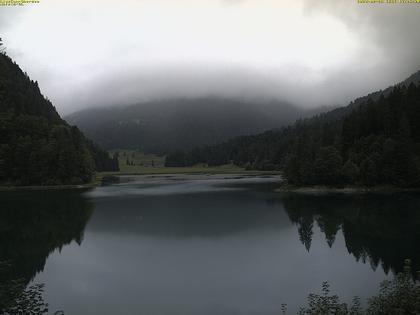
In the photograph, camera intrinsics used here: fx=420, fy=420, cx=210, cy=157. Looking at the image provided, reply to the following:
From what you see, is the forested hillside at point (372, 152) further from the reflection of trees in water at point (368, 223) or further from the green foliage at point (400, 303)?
the green foliage at point (400, 303)

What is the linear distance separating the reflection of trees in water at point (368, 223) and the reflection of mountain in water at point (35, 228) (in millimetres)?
32568

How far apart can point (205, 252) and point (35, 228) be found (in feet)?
113

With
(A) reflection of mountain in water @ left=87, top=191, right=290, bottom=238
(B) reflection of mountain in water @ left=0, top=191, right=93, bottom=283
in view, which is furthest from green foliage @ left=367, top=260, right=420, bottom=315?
(A) reflection of mountain in water @ left=87, top=191, right=290, bottom=238

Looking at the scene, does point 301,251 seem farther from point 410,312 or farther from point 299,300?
point 410,312

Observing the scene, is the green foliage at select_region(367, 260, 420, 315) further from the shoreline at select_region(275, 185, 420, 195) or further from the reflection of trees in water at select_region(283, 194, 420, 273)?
the shoreline at select_region(275, 185, 420, 195)

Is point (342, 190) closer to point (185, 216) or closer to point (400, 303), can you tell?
point (185, 216)

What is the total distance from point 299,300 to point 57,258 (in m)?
29.3

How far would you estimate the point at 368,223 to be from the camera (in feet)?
218

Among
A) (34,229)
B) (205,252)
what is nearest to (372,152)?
(205,252)

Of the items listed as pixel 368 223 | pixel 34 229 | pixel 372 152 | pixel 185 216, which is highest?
pixel 372 152

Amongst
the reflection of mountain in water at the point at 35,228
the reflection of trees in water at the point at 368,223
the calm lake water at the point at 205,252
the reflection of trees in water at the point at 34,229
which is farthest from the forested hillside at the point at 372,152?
the reflection of mountain in water at the point at 35,228

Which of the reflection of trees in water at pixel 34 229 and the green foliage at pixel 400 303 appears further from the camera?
the reflection of trees in water at pixel 34 229

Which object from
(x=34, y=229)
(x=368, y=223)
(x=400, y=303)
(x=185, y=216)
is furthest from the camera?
(x=185, y=216)

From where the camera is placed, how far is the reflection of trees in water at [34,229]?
43.9 m
